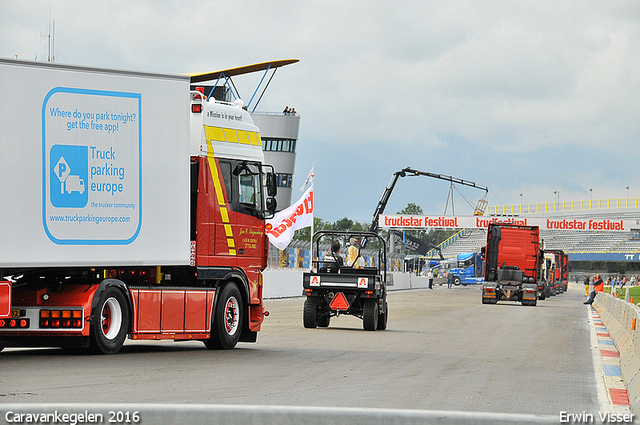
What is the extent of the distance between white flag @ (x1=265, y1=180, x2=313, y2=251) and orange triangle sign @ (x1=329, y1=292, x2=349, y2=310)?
41.2 feet

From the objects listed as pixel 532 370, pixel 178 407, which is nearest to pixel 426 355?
pixel 532 370

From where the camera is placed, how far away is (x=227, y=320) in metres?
13.3

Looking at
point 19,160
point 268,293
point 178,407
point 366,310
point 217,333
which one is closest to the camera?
point 178,407

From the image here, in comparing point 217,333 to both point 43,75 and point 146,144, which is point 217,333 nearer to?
point 146,144

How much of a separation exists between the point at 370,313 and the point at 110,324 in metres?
8.13

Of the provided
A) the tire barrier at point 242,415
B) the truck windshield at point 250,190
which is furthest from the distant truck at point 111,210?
the tire barrier at point 242,415

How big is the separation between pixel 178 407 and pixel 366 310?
1497 cm

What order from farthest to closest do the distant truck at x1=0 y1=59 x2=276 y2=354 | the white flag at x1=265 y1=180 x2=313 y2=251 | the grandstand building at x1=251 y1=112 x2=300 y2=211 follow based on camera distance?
the grandstand building at x1=251 y1=112 x2=300 y2=211
the white flag at x1=265 y1=180 x2=313 y2=251
the distant truck at x1=0 y1=59 x2=276 y2=354

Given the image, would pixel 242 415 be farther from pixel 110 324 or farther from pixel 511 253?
pixel 511 253

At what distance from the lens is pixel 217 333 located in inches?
515

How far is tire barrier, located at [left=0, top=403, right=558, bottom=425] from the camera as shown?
3.55m

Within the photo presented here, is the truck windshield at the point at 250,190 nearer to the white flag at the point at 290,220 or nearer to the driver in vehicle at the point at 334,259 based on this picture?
the driver in vehicle at the point at 334,259

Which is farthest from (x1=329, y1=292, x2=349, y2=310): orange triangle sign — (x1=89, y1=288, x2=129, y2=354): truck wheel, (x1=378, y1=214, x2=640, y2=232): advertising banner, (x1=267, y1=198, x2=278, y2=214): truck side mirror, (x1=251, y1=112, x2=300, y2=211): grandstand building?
(x1=251, y1=112, x2=300, y2=211): grandstand building

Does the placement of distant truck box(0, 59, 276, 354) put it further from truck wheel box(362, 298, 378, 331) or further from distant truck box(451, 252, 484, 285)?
distant truck box(451, 252, 484, 285)
